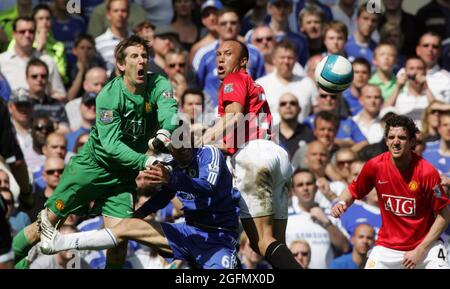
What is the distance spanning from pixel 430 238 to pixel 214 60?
544cm

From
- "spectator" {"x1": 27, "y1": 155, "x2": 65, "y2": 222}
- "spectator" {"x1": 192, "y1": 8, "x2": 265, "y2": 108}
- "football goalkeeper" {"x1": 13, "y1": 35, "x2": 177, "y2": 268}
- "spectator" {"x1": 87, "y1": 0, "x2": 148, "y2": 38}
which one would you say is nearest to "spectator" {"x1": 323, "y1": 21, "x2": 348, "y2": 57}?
"spectator" {"x1": 192, "y1": 8, "x2": 265, "y2": 108}

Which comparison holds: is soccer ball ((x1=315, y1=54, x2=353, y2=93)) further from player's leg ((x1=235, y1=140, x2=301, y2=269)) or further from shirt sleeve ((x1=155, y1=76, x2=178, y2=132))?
shirt sleeve ((x1=155, y1=76, x2=178, y2=132))

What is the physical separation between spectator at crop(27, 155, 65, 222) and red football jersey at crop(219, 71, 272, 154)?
11.0 feet

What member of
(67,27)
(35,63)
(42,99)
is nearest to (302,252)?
(42,99)

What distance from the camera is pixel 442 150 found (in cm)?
1752

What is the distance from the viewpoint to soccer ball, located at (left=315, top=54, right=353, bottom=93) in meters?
14.1

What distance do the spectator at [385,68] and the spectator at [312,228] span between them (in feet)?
8.19

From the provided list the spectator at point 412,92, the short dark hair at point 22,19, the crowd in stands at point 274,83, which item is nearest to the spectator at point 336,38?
the crowd in stands at point 274,83

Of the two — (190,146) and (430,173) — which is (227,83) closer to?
(190,146)

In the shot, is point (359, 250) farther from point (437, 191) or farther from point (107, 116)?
point (107, 116)

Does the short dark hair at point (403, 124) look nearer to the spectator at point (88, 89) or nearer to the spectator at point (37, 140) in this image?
the spectator at point (37, 140)

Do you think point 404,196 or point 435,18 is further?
point 435,18

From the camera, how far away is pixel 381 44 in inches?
754

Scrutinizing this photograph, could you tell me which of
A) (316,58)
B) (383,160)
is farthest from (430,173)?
(316,58)
